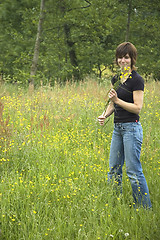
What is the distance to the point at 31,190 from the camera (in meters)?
3.04

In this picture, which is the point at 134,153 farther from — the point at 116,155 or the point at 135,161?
the point at 116,155

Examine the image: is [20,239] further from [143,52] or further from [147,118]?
[143,52]

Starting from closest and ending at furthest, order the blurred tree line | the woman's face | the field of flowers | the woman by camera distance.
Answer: the field of flowers → the woman → the woman's face → the blurred tree line

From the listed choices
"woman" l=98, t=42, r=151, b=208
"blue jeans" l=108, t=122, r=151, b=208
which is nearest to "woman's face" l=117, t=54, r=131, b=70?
"woman" l=98, t=42, r=151, b=208

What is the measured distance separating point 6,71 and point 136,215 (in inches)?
578

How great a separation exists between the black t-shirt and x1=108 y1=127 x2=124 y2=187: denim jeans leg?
6.7 inches

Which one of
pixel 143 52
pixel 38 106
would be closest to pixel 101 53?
pixel 143 52

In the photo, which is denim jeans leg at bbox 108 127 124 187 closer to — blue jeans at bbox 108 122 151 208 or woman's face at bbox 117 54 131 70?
blue jeans at bbox 108 122 151 208

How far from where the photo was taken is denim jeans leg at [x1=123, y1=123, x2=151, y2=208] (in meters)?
2.74

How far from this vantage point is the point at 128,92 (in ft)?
9.10

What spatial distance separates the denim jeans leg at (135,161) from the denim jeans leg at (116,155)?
157mm

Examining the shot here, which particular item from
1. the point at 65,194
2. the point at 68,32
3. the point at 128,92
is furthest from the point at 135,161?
the point at 68,32

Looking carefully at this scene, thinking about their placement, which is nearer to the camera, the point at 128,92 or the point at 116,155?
the point at 128,92

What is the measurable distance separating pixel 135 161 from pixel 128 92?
747 mm
